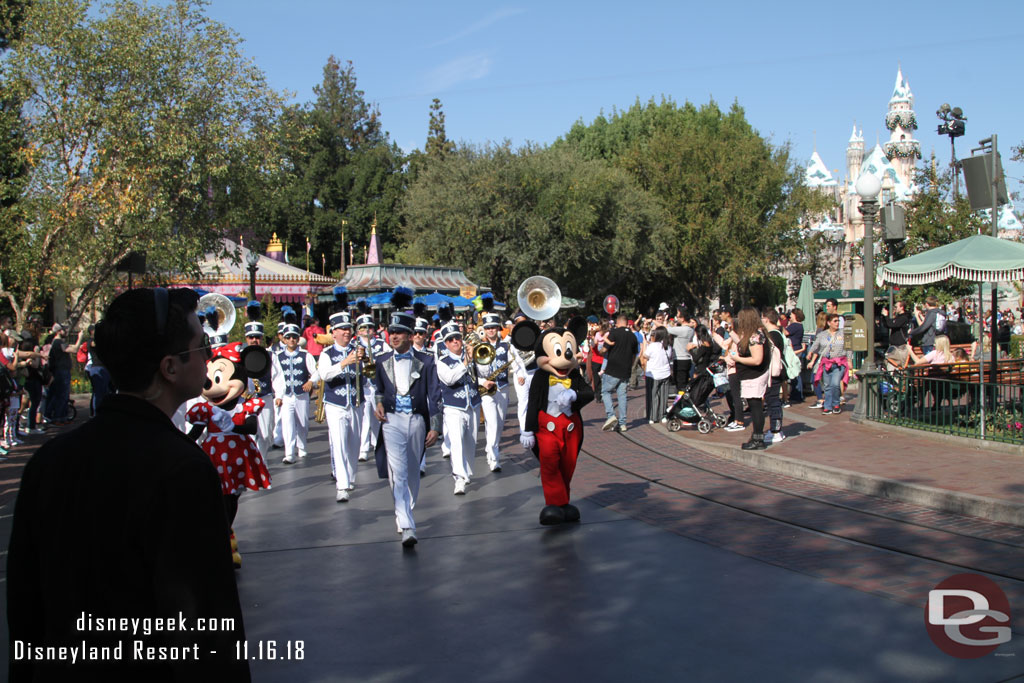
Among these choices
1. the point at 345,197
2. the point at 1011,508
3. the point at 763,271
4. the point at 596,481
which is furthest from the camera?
the point at 345,197

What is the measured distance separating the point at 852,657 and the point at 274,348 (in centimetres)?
975

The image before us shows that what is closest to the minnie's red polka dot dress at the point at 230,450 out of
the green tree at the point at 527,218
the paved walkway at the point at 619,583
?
the paved walkway at the point at 619,583

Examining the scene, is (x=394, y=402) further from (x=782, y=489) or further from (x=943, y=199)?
(x=943, y=199)

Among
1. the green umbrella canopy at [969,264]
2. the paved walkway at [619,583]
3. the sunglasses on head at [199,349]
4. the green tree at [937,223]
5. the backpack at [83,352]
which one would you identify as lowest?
the paved walkway at [619,583]

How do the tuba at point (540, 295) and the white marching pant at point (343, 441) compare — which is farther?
the tuba at point (540, 295)

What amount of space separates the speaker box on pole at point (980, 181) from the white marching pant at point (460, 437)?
23.9ft

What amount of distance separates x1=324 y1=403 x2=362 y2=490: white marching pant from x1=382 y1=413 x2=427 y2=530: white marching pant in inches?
73.0

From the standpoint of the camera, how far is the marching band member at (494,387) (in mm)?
11310

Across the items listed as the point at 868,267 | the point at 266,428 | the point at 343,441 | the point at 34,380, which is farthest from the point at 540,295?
the point at 34,380

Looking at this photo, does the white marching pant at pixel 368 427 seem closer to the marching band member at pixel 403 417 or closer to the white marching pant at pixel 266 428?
the white marching pant at pixel 266 428

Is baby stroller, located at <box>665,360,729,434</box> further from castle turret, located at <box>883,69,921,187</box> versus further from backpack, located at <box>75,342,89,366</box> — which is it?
Answer: castle turret, located at <box>883,69,921,187</box>

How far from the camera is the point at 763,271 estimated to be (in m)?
45.5

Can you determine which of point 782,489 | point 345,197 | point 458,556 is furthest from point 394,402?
point 345,197

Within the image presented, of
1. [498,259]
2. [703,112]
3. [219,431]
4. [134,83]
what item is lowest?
[219,431]
